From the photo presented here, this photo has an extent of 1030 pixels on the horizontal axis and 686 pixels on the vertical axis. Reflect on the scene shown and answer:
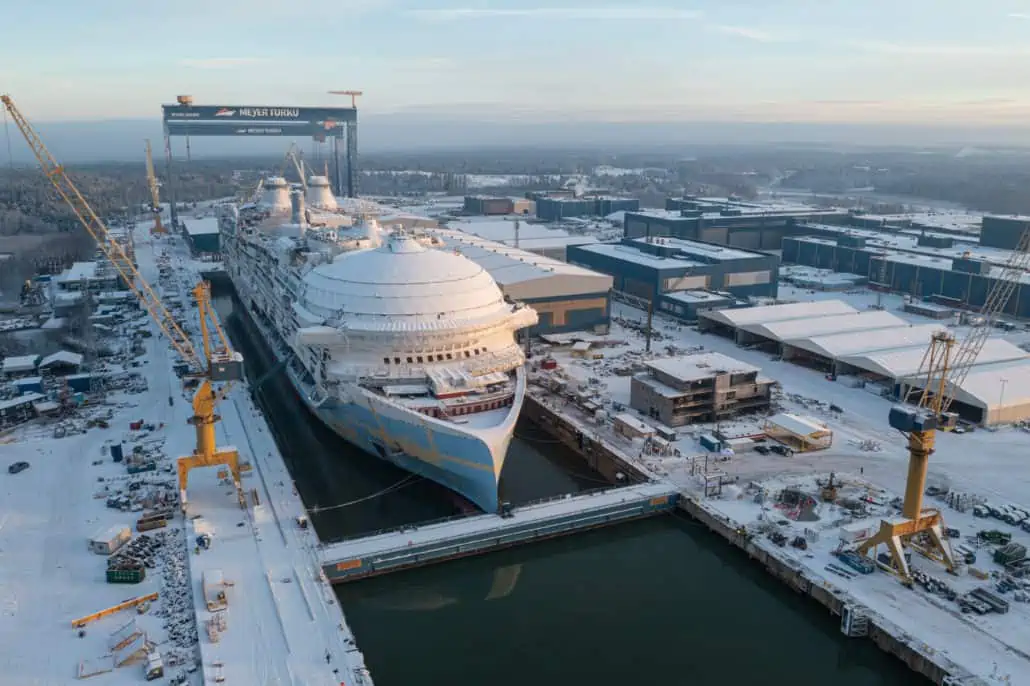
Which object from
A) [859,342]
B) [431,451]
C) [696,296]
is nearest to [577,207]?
[696,296]

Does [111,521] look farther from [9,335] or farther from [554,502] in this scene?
Result: [9,335]

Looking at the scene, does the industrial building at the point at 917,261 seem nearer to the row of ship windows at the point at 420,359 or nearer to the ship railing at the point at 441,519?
the ship railing at the point at 441,519

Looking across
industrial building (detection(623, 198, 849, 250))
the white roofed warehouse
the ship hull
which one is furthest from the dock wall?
industrial building (detection(623, 198, 849, 250))

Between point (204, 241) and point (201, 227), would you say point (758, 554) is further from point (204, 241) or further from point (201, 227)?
point (201, 227)

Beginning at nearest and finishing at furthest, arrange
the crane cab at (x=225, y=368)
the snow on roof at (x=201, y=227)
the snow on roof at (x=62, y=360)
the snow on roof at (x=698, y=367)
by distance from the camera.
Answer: the crane cab at (x=225, y=368), the snow on roof at (x=698, y=367), the snow on roof at (x=62, y=360), the snow on roof at (x=201, y=227)

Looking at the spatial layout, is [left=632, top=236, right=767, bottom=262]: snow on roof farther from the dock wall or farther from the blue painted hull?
the blue painted hull

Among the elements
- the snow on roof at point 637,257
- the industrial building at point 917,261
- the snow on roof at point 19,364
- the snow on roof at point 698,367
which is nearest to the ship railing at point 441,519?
the snow on roof at point 698,367

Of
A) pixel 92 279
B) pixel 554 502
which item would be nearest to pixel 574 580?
pixel 554 502
